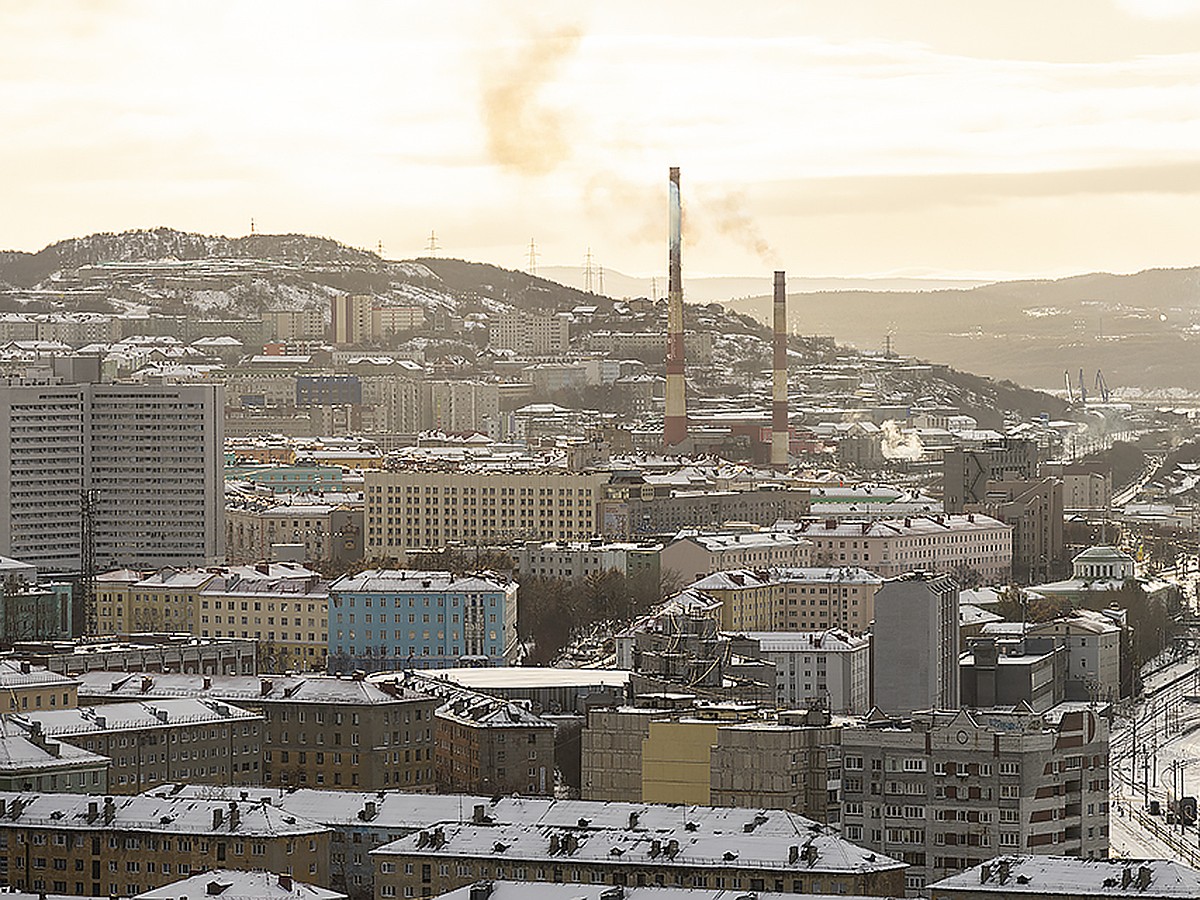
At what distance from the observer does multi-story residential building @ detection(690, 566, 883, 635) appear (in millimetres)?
59500

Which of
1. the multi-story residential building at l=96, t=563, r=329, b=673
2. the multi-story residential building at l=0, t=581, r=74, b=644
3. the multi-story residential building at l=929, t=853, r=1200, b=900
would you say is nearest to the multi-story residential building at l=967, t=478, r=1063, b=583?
the multi-story residential building at l=96, t=563, r=329, b=673

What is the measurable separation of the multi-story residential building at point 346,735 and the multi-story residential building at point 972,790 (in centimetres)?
676

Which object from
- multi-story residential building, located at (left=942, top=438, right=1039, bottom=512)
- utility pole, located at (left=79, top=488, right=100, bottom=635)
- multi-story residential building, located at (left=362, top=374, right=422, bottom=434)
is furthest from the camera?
multi-story residential building, located at (left=362, top=374, right=422, bottom=434)

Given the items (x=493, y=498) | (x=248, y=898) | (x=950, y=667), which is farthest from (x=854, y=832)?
(x=493, y=498)

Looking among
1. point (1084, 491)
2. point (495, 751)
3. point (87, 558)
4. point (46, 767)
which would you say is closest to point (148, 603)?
point (87, 558)

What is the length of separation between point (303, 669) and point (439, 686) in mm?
11389

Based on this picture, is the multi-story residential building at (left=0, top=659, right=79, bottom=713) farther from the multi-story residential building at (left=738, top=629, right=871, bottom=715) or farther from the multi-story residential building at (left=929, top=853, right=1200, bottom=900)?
the multi-story residential building at (left=929, top=853, right=1200, bottom=900)

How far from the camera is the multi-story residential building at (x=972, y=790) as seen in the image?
33.6 m

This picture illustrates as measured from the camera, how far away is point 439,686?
43.6 metres

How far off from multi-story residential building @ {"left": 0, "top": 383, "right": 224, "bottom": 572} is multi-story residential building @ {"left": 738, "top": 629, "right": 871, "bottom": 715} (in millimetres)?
18146

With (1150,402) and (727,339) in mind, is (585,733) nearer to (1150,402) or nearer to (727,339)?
(727,339)

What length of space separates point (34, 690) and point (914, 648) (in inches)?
447

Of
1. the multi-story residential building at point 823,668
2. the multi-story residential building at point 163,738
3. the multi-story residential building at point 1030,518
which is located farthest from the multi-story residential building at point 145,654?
the multi-story residential building at point 1030,518

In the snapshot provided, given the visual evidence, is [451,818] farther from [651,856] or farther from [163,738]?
[163,738]
